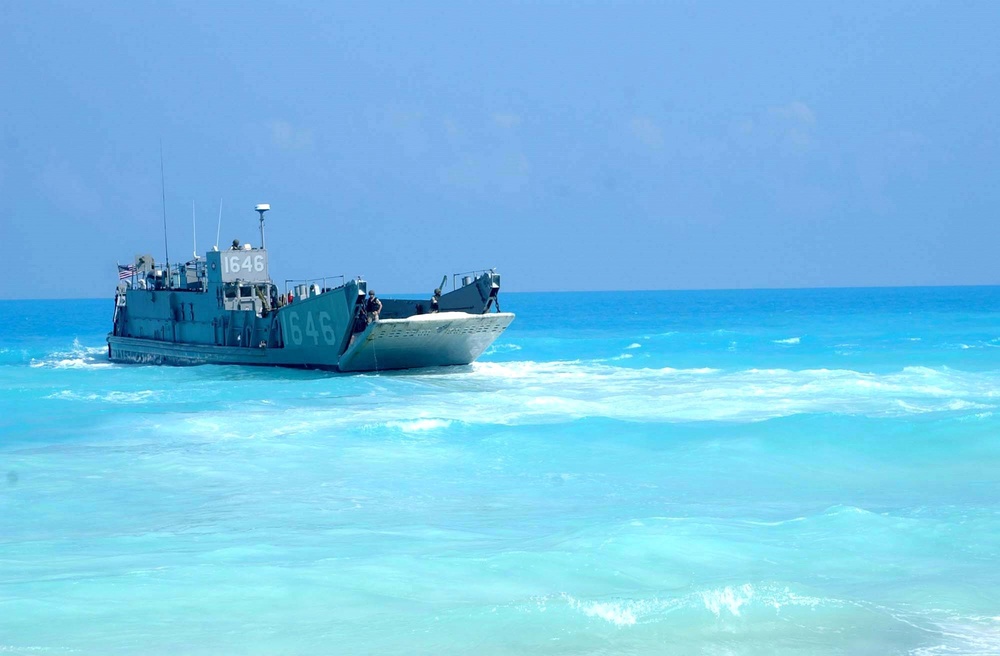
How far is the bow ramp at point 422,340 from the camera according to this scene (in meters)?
27.6

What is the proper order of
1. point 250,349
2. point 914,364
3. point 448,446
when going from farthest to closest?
1. point 914,364
2. point 250,349
3. point 448,446

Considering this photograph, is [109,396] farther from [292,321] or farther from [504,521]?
[504,521]

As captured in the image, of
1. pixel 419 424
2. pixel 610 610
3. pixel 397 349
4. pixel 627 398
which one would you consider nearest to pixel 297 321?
pixel 397 349

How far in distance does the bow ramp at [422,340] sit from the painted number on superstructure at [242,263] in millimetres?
4903

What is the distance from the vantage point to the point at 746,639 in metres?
8.36

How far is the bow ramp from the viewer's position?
27641 millimetres

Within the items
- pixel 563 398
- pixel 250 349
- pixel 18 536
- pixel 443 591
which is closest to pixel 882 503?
pixel 443 591

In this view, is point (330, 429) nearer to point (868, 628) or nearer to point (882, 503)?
point (882, 503)

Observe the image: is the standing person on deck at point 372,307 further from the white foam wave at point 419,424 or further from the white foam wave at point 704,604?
the white foam wave at point 704,604

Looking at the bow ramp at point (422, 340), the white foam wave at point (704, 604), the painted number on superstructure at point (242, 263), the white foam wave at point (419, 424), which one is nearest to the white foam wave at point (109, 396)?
the bow ramp at point (422, 340)

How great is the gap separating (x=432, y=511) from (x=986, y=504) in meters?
6.22

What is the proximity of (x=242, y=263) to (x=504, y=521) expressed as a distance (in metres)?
21.2

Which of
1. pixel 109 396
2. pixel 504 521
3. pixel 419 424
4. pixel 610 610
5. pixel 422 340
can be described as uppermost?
pixel 422 340

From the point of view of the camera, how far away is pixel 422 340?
28.8 metres
